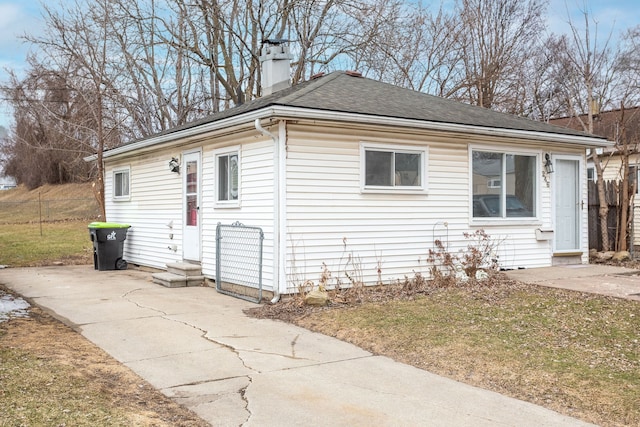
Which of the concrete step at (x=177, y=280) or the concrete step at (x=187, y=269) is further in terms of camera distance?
the concrete step at (x=187, y=269)

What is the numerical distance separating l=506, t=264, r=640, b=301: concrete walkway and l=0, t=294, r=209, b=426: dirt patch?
6.78 m

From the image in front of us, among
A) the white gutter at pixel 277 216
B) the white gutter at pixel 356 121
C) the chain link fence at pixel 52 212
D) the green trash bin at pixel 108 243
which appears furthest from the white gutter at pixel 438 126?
the chain link fence at pixel 52 212

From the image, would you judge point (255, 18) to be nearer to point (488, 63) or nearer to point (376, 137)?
point (488, 63)

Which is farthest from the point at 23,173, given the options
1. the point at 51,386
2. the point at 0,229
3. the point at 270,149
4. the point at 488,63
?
the point at 51,386

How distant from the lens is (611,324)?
676 centimetres

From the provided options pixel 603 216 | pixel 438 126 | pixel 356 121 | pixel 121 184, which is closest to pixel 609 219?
pixel 603 216

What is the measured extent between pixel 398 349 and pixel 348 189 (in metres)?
3.61

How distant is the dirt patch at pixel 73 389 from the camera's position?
3904mm

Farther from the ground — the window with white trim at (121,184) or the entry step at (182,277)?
the window with white trim at (121,184)

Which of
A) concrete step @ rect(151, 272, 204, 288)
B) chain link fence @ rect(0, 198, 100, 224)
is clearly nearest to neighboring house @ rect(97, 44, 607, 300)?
concrete step @ rect(151, 272, 204, 288)

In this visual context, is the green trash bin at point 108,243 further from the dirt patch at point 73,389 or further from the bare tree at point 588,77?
the bare tree at point 588,77

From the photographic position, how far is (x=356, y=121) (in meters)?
8.83

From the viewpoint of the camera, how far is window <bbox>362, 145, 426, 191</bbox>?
9398 mm

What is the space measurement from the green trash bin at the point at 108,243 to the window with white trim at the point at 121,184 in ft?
3.72
